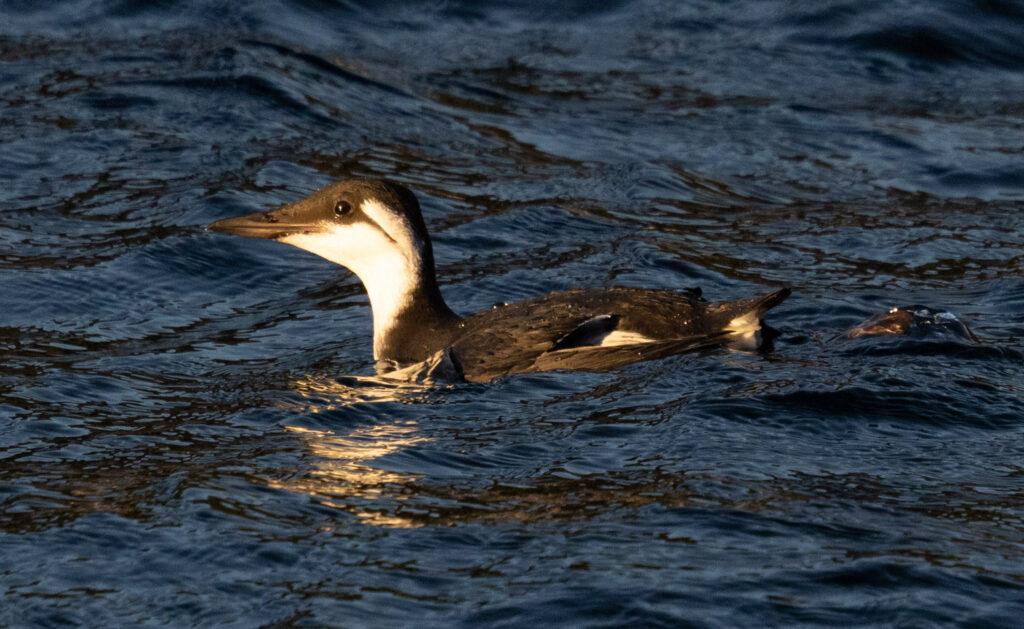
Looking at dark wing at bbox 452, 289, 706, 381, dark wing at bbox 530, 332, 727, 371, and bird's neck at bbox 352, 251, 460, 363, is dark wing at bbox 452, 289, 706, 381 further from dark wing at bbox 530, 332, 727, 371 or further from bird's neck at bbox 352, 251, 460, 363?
bird's neck at bbox 352, 251, 460, 363

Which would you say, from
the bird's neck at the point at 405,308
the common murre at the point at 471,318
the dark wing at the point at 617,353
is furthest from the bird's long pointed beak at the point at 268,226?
the dark wing at the point at 617,353

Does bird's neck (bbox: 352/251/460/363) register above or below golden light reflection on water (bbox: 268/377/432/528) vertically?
above

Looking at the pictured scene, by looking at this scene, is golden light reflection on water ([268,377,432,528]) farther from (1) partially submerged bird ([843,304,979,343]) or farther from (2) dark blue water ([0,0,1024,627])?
(1) partially submerged bird ([843,304,979,343])

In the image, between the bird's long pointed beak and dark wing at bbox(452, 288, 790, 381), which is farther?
the bird's long pointed beak

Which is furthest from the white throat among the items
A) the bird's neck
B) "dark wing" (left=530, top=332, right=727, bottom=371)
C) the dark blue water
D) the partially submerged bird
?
the partially submerged bird

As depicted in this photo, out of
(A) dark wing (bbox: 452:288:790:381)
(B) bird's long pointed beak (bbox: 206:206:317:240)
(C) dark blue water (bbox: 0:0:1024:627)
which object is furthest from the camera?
(B) bird's long pointed beak (bbox: 206:206:317:240)

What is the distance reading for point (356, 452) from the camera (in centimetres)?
613

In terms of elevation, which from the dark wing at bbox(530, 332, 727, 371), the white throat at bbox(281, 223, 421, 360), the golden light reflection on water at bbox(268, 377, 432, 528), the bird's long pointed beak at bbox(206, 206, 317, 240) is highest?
the bird's long pointed beak at bbox(206, 206, 317, 240)

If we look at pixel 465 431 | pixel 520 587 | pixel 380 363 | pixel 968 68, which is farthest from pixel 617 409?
pixel 968 68

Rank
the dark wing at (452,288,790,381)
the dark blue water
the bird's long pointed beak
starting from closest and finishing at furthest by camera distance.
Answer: the dark blue water → the dark wing at (452,288,790,381) → the bird's long pointed beak

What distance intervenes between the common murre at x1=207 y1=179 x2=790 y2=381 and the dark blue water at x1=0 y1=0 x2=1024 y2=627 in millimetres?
166

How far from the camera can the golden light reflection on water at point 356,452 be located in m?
5.48

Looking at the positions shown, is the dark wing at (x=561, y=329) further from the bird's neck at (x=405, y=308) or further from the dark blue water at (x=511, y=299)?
the bird's neck at (x=405, y=308)

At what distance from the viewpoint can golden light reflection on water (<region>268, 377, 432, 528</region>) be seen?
216 inches
